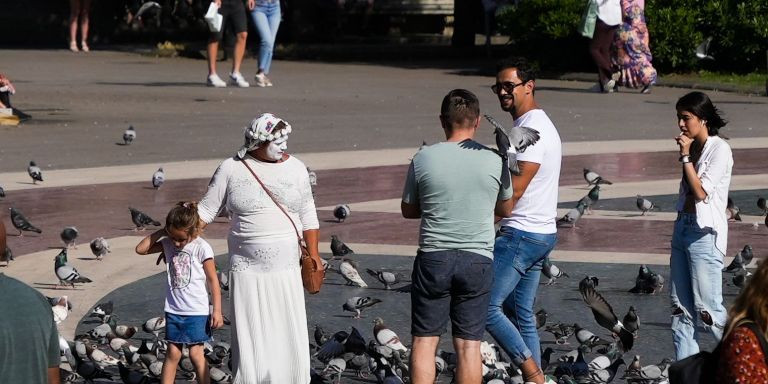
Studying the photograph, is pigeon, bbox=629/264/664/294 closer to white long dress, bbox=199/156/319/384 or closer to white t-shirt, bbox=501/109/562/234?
white t-shirt, bbox=501/109/562/234

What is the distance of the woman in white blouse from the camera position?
788 centimetres

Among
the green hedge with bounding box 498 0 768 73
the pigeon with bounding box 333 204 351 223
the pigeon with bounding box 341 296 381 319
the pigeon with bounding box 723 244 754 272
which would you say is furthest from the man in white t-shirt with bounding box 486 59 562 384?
the green hedge with bounding box 498 0 768 73

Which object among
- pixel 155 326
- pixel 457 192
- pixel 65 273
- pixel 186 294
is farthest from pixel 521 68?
pixel 65 273

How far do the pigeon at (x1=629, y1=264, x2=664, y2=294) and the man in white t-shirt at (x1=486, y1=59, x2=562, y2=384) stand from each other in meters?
2.64

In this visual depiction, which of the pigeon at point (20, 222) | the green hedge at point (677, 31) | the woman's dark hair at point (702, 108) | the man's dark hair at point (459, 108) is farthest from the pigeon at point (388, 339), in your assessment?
the green hedge at point (677, 31)

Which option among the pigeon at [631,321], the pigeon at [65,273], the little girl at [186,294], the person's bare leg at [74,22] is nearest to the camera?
the little girl at [186,294]

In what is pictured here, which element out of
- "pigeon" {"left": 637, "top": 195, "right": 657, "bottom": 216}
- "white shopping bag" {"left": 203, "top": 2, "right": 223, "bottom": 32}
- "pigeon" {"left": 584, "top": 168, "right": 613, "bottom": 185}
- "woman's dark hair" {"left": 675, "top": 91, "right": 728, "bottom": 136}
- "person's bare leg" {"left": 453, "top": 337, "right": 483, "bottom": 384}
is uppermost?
"woman's dark hair" {"left": 675, "top": 91, "right": 728, "bottom": 136}

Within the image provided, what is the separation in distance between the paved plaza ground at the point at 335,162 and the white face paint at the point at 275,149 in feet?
7.18

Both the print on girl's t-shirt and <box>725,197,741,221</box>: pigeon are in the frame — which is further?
<box>725,197,741,221</box>: pigeon

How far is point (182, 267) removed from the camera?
313 inches

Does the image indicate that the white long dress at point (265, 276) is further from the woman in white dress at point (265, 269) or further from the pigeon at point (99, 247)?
the pigeon at point (99, 247)

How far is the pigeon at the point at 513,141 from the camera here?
7.34 meters

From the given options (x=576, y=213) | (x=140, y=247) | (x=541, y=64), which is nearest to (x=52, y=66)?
(x=541, y=64)

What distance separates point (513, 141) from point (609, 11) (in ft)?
52.5
